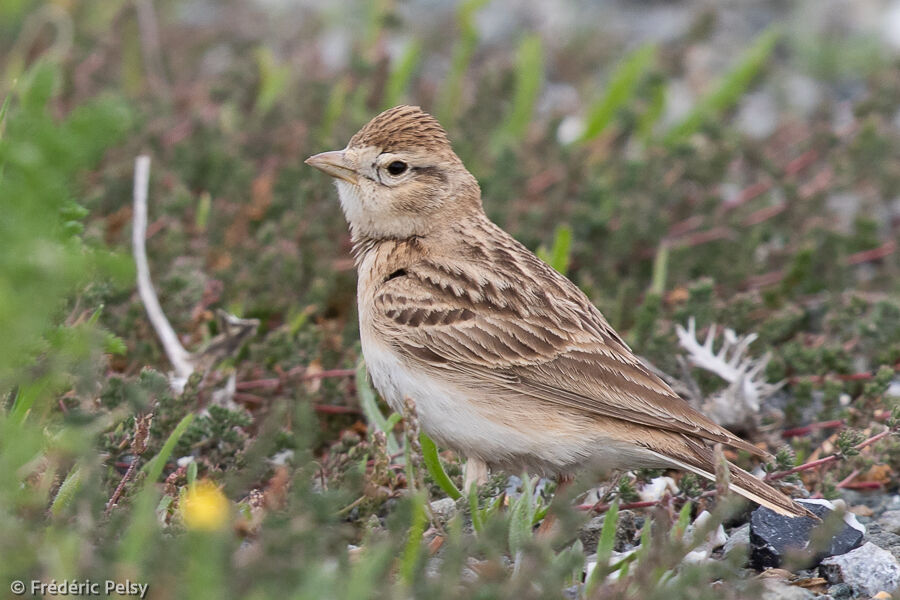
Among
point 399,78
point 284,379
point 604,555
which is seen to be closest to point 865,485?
point 604,555

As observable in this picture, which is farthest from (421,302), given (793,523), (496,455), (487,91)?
(487,91)

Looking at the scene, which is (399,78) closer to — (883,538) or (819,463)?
(819,463)

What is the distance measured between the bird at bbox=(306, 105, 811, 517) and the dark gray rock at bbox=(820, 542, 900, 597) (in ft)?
0.75

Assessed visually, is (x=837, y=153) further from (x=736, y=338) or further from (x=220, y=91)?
(x=220, y=91)

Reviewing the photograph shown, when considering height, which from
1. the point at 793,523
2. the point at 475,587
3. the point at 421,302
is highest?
the point at 421,302

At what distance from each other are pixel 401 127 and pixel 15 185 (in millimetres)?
2333

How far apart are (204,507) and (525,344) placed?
1818mm

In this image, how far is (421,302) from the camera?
4969 millimetres

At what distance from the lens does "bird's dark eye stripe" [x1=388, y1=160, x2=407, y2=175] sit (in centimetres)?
545

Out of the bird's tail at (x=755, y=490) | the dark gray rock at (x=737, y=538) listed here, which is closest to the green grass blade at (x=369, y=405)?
the bird's tail at (x=755, y=490)

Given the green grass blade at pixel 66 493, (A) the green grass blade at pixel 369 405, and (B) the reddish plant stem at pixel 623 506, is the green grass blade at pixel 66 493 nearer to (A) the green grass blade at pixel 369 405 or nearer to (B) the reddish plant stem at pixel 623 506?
(A) the green grass blade at pixel 369 405

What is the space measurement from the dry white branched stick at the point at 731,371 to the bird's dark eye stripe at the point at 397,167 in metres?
1.57

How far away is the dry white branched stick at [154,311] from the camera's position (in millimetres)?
5449

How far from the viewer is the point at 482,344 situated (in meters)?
4.82
